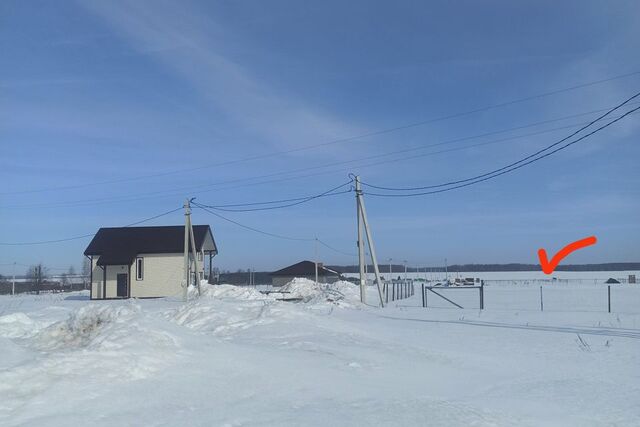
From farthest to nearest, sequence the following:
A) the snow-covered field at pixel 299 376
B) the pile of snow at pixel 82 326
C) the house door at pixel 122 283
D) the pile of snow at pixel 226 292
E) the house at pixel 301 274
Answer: the house at pixel 301 274
the house door at pixel 122 283
the pile of snow at pixel 226 292
the pile of snow at pixel 82 326
the snow-covered field at pixel 299 376

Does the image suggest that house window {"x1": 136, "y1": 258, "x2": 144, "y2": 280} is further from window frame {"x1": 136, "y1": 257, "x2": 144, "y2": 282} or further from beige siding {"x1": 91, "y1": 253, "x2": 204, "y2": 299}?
beige siding {"x1": 91, "y1": 253, "x2": 204, "y2": 299}

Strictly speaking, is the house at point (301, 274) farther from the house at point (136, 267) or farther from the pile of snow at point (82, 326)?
the pile of snow at point (82, 326)

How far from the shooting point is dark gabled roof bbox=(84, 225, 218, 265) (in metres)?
47.4

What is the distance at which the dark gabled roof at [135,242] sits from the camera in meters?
47.4

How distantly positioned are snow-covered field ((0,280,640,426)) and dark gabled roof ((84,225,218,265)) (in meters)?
35.6

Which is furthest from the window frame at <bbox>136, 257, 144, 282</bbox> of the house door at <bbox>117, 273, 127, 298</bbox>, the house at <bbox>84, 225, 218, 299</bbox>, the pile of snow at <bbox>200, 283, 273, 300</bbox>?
the pile of snow at <bbox>200, 283, 273, 300</bbox>

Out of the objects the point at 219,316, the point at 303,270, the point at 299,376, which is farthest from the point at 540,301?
the point at 303,270

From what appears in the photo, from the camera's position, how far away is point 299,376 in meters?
8.44

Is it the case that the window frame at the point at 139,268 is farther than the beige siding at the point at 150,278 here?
Yes

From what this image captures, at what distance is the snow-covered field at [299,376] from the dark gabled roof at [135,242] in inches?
1401

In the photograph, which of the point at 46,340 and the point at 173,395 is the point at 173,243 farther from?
the point at 173,395

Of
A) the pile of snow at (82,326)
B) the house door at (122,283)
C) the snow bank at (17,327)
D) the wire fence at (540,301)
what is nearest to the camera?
the pile of snow at (82,326)

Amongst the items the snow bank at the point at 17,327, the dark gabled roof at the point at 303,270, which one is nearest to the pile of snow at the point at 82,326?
the snow bank at the point at 17,327

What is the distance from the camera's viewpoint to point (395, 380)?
860cm
